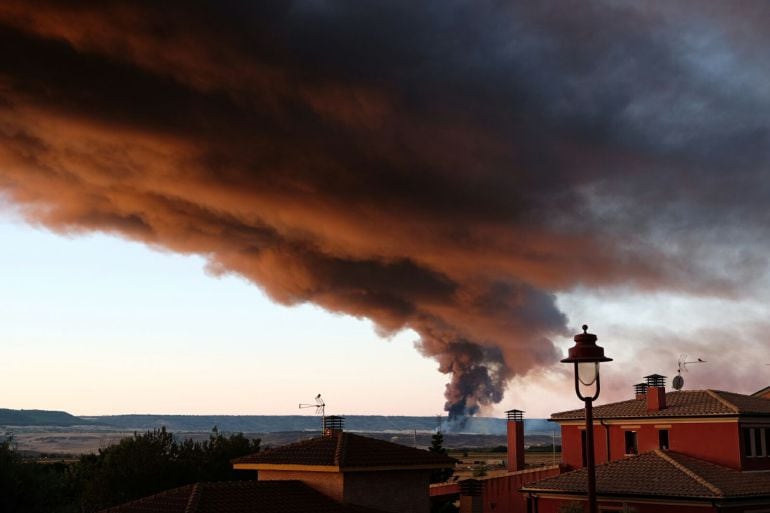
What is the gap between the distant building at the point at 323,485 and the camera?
31078 mm

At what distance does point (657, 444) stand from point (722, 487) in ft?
26.1

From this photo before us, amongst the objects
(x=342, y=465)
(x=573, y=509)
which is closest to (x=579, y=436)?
(x=573, y=509)

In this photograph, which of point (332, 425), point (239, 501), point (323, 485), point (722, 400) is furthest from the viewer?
point (722, 400)

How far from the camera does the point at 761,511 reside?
4031 centimetres

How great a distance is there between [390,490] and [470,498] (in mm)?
8577

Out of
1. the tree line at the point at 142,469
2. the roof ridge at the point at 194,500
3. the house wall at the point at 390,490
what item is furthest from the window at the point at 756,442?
the tree line at the point at 142,469

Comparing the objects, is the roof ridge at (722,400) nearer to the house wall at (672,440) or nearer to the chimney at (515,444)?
the house wall at (672,440)

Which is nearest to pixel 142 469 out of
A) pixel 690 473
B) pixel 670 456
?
pixel 670 456

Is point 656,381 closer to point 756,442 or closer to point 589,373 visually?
point 756,442

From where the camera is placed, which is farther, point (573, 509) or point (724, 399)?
point (724, 399)

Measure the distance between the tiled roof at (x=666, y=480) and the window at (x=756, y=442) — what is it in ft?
3.74

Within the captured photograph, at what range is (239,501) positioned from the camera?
3103 cm

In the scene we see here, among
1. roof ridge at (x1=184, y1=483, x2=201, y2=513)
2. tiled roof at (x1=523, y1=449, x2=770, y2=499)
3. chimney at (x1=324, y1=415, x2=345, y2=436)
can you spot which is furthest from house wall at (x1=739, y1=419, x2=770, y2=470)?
roof ridge at (x1=184, y1=483, x2=201, y2=513)

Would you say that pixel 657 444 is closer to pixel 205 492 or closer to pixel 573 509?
pixel 573 509
